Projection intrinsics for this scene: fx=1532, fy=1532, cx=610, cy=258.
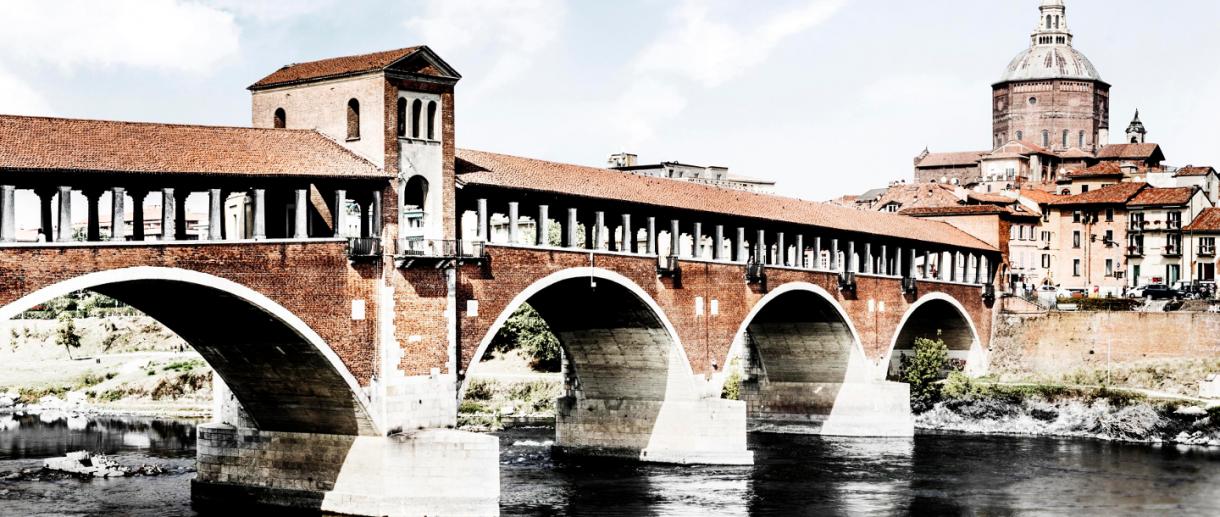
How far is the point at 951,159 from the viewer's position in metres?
164

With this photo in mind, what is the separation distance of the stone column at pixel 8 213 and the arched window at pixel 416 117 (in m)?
11.9

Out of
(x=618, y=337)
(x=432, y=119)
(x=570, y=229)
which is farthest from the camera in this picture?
(x=618, y=337)

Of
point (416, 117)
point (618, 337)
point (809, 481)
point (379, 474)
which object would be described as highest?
point (416, 117)

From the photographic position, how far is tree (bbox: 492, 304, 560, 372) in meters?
91.4

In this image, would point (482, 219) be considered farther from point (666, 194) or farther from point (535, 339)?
point (535, 339)

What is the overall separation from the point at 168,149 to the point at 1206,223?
77.2 metres

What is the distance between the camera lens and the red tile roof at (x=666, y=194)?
49562mm

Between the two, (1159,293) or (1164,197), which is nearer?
(1159,293)

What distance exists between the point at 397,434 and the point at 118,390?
54803mm

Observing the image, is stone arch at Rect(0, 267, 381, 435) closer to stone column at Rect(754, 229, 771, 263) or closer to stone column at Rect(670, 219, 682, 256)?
stone column at Rect(670, 219, 682, 256)

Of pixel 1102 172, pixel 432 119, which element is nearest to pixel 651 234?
pixel 432 119

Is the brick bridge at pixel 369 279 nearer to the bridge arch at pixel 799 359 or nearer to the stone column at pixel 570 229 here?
the stone column at pixel 570 229

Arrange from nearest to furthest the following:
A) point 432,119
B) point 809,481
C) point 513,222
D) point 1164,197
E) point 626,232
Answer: point 432,119 < point 513,222 < point 626,232 < point 809,481 < point 1164,197

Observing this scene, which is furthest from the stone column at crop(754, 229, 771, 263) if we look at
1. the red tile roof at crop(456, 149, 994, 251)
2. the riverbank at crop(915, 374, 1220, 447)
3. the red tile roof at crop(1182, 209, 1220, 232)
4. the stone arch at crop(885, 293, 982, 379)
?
the red tile roof at crop(1182, 209, 1220, 232)
